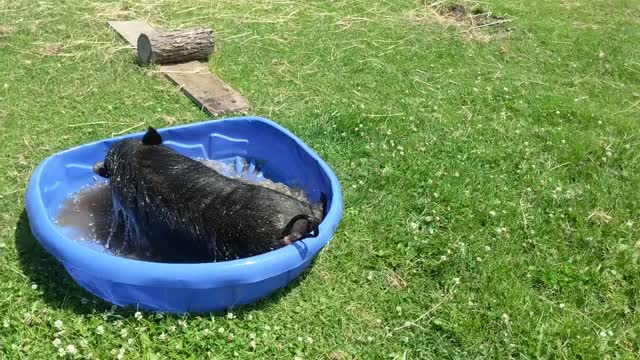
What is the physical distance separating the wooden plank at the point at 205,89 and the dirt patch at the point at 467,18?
3.60 metres

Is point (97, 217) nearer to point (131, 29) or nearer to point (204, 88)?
point (204, 88)

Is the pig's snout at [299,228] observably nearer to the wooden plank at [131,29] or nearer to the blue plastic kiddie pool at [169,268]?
the blue plastic kiddie pool at [169,268]

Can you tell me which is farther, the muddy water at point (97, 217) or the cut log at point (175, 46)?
the cut log at point (175, 46)

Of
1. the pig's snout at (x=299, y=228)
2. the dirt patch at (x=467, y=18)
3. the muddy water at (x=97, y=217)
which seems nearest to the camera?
the pig's snout at (x=299, y=228)

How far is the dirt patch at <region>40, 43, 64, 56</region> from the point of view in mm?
6953

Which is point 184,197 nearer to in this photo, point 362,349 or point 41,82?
point 362,349

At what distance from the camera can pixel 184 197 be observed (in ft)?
13.1

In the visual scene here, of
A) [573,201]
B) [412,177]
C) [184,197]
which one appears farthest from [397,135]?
[184,197]

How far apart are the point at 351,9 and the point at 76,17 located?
366 cm

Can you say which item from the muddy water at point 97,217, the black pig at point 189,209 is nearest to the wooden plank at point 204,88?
the muddy water at point 97,217

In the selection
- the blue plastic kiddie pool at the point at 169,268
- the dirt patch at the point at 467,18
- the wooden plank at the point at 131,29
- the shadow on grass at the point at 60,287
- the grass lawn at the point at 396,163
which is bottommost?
the dirt patch at the point at 467,18

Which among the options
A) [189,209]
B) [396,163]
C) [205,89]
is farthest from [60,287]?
[205,89]

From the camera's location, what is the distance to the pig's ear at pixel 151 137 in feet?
14.7

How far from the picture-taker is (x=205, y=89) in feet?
20.9
